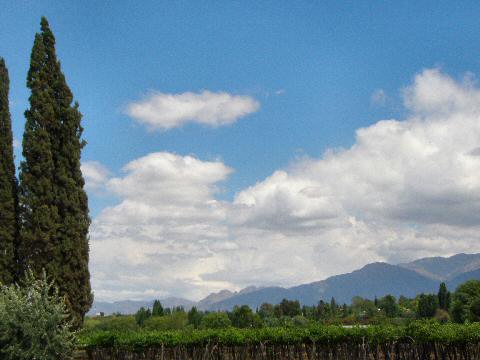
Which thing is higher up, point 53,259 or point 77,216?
point 77,216

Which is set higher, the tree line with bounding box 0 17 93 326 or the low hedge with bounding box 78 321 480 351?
the tree line with bounding box 0 17 93 326

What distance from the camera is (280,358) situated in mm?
22375

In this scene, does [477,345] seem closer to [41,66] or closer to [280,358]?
[280,358]

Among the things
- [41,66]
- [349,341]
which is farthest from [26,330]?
[41,66]

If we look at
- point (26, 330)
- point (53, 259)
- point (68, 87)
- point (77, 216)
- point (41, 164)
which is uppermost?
point (68, 87)

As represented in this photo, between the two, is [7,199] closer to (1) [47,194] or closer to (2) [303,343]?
(1) [47,194]

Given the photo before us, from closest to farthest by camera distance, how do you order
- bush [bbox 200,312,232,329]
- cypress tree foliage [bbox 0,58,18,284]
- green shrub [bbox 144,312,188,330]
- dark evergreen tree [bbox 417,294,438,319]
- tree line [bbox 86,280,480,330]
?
cypress tree foliage [bbox 0,58,18,284], tree line [bbox 86,280,480,330], bush [bbox 200,312,232,329], green shrub [bbox 144,312,188,330], dark evergreen tree [bbox 417,294,438,319]

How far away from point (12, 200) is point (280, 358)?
47.1 feet

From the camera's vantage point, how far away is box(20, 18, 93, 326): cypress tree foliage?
84.8 ft

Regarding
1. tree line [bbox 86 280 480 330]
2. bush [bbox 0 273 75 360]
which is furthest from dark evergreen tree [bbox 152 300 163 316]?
bush [bbox 0 273 75 360]

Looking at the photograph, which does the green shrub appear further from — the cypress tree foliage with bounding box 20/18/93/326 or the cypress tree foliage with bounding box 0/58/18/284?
the cypress tree foliage with bounding box 20/18/93/326

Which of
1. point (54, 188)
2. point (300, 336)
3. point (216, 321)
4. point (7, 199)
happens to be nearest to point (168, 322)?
point (216, 321)

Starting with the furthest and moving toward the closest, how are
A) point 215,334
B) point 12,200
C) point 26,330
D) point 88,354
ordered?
point 12,200 → point 88,354 → point 215,334 → point 26,330

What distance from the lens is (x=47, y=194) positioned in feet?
86.2
